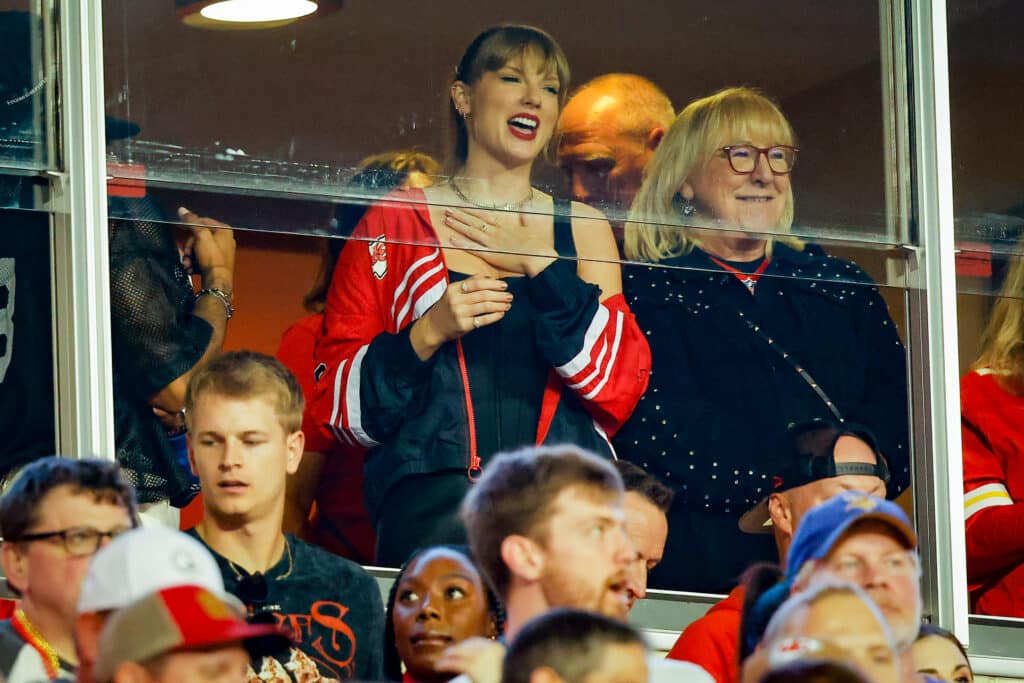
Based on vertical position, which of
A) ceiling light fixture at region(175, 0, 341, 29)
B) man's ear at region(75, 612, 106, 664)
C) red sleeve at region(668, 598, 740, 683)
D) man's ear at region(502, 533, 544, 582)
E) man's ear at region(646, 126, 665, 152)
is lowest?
red sleeve at region(668, 598, 740, 683)

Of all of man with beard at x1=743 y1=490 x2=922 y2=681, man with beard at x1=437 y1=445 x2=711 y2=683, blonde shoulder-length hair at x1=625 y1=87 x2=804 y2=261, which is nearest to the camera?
man with beard at x1=437 y1=445 x2=711 y2=683

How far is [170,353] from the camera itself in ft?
14.1

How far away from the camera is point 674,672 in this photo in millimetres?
3055

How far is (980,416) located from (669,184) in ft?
3.99

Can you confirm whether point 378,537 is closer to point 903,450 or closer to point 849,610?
point 903,450

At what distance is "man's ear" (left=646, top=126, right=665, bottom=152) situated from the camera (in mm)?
4941

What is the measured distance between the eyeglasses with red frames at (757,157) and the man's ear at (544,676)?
2739mm

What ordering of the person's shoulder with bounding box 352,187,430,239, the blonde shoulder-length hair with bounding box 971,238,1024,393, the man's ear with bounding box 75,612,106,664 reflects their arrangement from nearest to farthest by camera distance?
the man's ear with bounding box 75,612,106,664 → the person's shoulder with bounding box 352,187,430,239 → the blonde shoulder-length hair with bounding box 971,238,1024,393

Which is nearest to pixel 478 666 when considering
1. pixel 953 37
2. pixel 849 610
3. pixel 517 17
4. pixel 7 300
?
pixel 849 610

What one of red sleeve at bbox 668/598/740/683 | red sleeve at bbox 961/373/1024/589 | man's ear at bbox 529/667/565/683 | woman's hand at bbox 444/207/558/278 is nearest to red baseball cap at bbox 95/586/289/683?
man's ear at bbox 529/667/565/683

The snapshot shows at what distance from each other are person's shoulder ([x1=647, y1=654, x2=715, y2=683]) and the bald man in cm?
199

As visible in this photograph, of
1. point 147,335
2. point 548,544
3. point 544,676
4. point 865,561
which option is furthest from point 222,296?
point 544,676

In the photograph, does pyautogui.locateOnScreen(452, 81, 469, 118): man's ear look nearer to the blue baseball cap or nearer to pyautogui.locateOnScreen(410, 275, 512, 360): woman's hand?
pyautogui.locateOnScreen(410, 275, 512, 360): woman's hand

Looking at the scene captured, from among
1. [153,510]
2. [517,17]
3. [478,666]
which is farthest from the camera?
[517,17]
